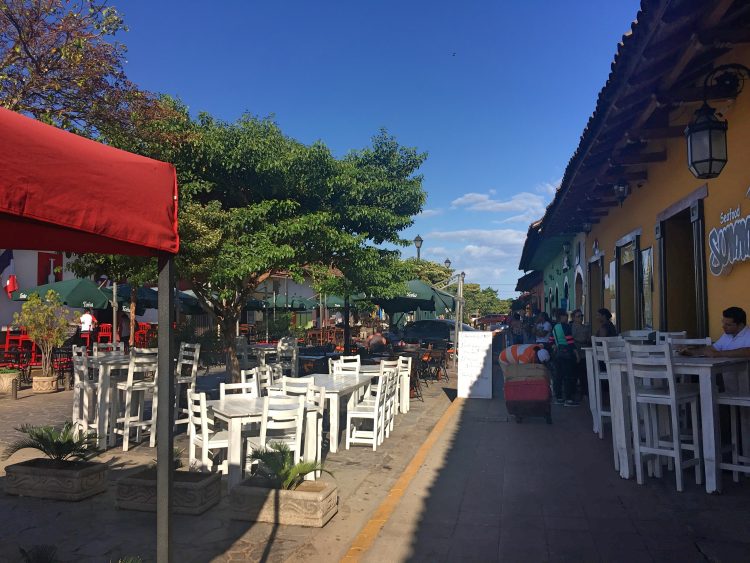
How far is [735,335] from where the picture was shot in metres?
5.42

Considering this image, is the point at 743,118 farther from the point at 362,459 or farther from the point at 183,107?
the point at 183,107

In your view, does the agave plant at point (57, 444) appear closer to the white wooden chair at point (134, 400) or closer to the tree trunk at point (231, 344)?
the white wooden chair at point (134, 400)

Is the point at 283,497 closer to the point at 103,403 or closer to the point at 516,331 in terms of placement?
the point at 103,403

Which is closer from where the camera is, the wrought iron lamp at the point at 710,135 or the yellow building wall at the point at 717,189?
the wrought iron lamp at the point at 710,135

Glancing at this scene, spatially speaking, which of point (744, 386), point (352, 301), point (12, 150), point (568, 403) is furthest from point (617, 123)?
point (352, 301)

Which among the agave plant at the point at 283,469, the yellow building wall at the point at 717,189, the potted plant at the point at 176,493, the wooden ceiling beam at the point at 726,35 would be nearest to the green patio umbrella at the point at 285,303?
the yellow building wall at the point at 717,189

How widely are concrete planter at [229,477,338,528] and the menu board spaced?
22.5 ft

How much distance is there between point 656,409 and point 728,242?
179 cm

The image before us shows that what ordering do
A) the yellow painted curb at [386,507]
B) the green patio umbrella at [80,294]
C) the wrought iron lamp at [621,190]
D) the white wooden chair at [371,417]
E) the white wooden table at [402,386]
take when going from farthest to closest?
the green patio umbrella at [80,294]
the white wooden table at [402,386]
the wrought iron lamp at [621,190]
the white wooden chair at [371,417]
the yellow painted curb at [386,507]

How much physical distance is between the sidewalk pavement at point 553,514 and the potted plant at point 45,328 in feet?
29.4

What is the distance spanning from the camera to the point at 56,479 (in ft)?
17.1

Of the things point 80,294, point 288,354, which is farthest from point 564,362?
point 80,294

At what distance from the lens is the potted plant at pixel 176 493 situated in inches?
190

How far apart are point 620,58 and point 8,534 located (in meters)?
Answer: 6.28
